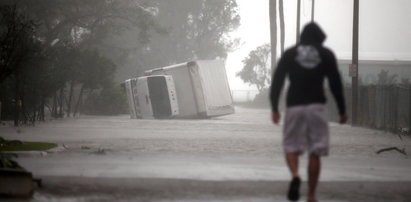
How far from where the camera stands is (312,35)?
7.77 meters

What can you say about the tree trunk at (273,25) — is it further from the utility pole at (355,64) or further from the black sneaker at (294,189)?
the black sneaker at (294,189)

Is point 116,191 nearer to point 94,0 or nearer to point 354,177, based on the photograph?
point 354,177

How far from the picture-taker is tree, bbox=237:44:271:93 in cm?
8500

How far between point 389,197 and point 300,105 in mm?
2970

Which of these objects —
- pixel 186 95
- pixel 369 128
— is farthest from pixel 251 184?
pixel 186 95

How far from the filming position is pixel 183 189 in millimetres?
9953

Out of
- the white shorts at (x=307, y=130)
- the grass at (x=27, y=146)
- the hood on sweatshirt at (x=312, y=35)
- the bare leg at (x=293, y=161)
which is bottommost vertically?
the grass at (x=27, y=146)

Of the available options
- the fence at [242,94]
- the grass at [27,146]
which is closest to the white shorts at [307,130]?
the grass at [27,146]

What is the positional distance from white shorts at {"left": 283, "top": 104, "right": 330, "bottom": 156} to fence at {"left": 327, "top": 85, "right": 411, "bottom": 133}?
1855 cm

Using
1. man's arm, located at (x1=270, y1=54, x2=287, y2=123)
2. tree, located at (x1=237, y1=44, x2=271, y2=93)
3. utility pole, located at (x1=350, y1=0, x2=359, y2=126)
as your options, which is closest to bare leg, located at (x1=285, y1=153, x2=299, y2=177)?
man's arm, located at (x1=270, y1=54, x2=287, y2=123)

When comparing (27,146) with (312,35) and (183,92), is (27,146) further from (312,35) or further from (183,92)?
(183,92)

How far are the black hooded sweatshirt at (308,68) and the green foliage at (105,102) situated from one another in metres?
38.9

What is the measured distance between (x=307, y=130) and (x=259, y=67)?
78.5 m

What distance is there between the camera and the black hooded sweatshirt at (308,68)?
761 centimetres
